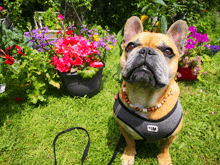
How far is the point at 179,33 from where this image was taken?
4.50ft

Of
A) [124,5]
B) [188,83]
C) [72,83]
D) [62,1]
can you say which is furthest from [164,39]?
[124,5]

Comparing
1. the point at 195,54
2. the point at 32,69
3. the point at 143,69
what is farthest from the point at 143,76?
Result: the point at 195,54

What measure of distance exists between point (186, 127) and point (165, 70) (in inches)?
69.9

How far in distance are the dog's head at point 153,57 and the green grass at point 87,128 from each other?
1429mm

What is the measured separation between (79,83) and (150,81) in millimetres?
1800

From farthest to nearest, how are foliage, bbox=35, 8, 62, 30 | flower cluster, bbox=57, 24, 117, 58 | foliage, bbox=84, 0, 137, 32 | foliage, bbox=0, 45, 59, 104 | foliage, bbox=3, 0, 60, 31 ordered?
foliage, bbox=84, 0, 137, 32, foliage, bbox=3, 0, 60, 31, foliage, bbox=35, 8, 62, 30, flower cluster, bbox=57, 24, 117, 58, foliage, bbox=0, 45, 59, 104

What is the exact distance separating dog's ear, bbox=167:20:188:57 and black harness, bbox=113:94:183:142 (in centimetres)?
67

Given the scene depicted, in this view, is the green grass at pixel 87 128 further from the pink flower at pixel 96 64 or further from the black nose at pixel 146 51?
the black nose at pixel 146 51

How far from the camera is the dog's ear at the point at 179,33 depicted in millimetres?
1319

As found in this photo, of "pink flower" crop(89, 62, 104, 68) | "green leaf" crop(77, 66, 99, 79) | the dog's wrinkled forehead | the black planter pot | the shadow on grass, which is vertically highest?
the dog's wrinkled forehead

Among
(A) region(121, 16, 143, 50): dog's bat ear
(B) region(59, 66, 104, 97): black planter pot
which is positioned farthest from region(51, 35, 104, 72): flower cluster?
(A) region(121, 16, 143, 50): dog's bat ear

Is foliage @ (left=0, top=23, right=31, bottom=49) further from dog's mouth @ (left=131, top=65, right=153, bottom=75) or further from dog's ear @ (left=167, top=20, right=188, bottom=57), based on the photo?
dog's ear @ (left=167, top=20, right=188, bottom=57)

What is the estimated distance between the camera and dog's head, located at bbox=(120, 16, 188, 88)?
1.17 metres

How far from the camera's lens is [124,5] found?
19.6ft
